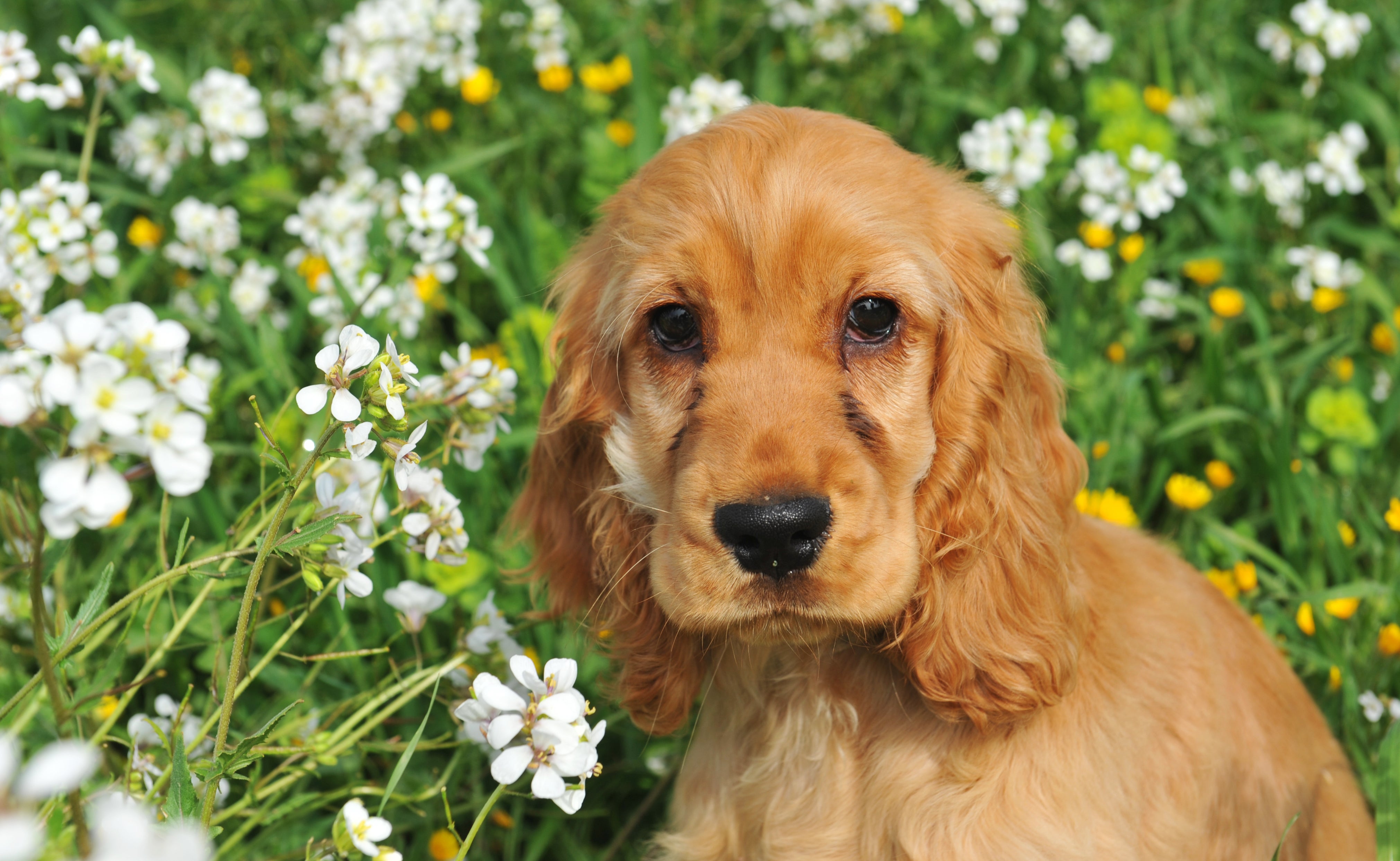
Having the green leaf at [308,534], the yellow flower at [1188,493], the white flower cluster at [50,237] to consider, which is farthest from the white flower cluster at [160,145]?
the yellow flower at [1188,493]

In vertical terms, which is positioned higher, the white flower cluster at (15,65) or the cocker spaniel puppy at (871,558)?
the white flower cluster at (15,65)

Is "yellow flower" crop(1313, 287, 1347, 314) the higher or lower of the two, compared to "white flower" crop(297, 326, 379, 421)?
lower

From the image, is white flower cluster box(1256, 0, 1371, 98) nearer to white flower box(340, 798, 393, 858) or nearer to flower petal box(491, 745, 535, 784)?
flower petal box(491, 745, 535, 784)

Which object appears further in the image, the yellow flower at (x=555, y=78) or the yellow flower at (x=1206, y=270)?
the yellow flower at (x=555, y=78)

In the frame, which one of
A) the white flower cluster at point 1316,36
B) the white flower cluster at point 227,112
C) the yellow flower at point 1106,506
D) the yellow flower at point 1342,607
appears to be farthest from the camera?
the white flower cluster at point 1316,36

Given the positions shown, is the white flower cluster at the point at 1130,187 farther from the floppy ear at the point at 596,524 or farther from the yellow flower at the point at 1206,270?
the floppy ear at the point at 596,524

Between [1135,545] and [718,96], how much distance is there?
1.90 m

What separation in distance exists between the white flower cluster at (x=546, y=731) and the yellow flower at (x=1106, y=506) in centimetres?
181

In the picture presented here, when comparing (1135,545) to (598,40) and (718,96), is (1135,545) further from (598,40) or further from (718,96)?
(598,40)

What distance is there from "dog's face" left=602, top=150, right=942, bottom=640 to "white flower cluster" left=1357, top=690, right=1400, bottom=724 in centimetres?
117

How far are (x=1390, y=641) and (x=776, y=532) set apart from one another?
174cm

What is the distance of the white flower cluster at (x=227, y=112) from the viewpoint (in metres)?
3.44

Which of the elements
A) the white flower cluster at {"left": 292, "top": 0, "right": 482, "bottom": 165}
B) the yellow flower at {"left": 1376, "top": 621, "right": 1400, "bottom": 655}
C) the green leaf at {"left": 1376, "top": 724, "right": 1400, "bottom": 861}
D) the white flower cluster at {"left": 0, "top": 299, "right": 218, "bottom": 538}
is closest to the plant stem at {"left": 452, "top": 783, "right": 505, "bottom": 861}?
the white flower cluster at {"left": 0, "top": 299, "right": 218, "bottom": 538}

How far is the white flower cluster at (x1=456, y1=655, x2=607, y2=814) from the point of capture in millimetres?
1615
